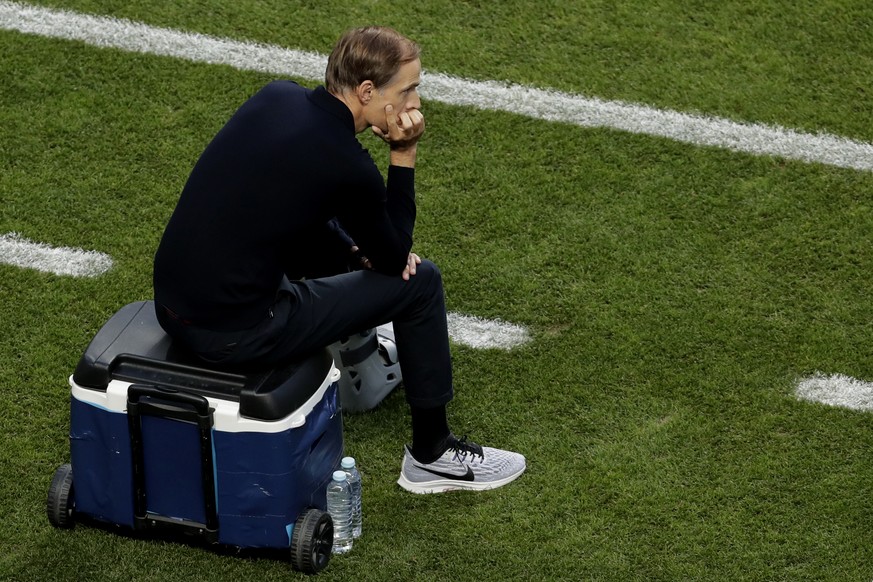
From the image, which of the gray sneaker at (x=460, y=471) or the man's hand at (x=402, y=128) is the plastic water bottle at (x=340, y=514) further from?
the man's hand at (x=402, y=128)

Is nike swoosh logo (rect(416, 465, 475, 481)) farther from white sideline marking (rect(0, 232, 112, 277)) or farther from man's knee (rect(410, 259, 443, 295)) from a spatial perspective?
white sideline marking (rect(0, 232, 112, 277))

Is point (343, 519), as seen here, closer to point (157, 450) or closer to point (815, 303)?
point (157, 450)

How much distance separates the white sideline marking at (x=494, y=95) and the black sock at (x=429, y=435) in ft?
7.24

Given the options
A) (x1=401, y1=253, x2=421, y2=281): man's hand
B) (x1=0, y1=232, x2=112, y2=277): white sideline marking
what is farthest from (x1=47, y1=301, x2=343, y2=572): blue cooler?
(x1=0, y1=232, x2=112, y2=277): white sideline marking

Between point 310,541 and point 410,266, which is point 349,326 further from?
point 310,541

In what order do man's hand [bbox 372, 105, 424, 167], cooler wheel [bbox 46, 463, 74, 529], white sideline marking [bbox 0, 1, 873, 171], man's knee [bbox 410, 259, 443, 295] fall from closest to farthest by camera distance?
man's hand [bbox 372, 105, 424, 167], cooler wheel [bbox 46, 463, 74, 529], man's knee [bbox 410, 259, 443, 295], white sideline marking [bbox 0, 1, 873, 171]

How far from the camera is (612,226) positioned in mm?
5832

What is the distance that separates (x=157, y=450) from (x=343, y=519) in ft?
2.12

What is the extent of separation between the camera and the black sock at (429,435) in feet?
15.2

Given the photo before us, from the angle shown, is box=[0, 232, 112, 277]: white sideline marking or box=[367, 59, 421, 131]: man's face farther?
box=[0, 232, 112, 277]: white sideline marking

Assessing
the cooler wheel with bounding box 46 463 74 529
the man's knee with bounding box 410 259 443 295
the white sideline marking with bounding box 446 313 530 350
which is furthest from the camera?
the white sideline marking with bounding box 446 313 530 350

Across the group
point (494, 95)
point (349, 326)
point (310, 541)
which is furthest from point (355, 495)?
point (494, 95)

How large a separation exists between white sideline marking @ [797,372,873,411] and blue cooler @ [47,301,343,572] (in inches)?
73.0

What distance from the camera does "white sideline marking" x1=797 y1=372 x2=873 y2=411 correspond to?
4.96 m
